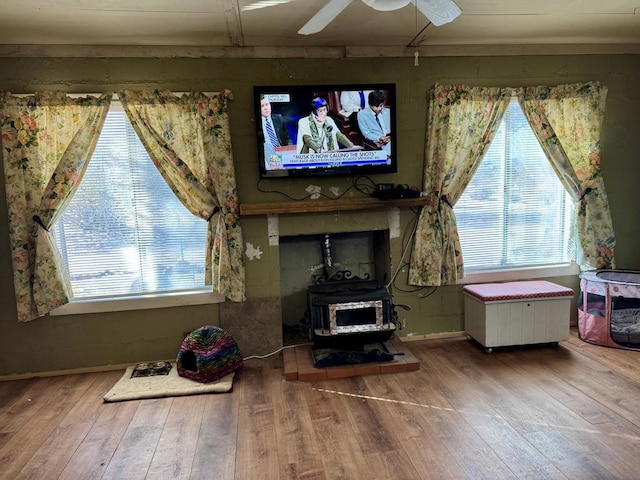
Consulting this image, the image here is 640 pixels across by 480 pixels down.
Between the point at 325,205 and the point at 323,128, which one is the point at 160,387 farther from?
the point at 323,128

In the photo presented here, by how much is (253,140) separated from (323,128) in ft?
1.74

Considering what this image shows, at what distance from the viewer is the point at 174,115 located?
321 cm

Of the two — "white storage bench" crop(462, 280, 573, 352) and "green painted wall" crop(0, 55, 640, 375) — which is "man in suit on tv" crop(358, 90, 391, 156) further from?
"white storage bench" crop(462, 280, 573, 352)

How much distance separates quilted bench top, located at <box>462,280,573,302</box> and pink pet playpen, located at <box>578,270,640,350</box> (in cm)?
25

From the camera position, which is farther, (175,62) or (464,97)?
(464,97)

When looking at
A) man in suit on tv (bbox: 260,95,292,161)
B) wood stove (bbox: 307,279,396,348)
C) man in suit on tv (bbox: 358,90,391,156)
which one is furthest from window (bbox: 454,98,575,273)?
man in suit on tv (bbox: 260,95,292,161)

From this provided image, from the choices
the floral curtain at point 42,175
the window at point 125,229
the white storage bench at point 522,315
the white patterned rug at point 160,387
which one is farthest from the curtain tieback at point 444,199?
the floral curtain at point 42,175

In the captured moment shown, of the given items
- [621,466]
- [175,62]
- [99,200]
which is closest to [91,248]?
[99,200]

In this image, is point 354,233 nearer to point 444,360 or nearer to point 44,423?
point 444,360

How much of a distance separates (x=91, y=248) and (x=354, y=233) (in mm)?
2042

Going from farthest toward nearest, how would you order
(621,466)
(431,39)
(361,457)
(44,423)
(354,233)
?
(354,233), (431,39), (44,423), (361,457), (621,466)

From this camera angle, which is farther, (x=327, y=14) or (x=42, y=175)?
(x=42, y=175)

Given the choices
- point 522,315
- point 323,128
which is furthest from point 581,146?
point 323,128

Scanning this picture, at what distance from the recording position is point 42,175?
3.12 metres
